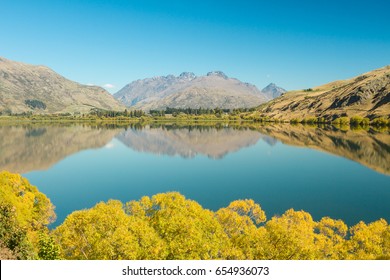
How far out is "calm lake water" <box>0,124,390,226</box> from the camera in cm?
7931

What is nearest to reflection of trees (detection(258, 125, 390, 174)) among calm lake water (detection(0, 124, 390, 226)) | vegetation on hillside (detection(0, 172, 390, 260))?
calm lake water (detection(0, 124, 390, 226))

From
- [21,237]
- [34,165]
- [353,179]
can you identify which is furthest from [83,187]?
[353,179]

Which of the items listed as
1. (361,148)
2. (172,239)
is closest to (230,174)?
(172,239)

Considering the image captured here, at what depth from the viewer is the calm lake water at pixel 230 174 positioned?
3123 inches

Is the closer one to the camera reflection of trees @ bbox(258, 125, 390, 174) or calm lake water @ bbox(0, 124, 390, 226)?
calm lake water @ bbox(0, 124, 390, 226)

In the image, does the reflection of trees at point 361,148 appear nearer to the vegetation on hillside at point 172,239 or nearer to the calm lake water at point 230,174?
the calm lake water at point 230,174

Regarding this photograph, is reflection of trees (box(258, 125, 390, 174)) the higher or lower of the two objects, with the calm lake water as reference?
higher

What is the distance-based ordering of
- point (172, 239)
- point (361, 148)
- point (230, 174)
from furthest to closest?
point (361, 148)
point (230, 174)
point (172, 239)

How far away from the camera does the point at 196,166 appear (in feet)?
435

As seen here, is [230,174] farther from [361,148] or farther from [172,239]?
[361,148]

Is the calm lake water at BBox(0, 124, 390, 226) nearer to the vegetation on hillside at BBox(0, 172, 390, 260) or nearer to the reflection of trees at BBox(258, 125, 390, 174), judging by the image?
the reflection of trees at BBox(258, 125, 390, 174)

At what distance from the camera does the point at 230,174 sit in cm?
11438

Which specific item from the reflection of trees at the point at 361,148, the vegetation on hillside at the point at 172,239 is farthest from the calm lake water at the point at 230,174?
the vegetation on hillside at the point at 172,239

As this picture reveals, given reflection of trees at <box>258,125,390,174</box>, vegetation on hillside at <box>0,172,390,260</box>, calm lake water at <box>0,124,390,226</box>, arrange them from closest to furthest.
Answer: vegetation on hillside at <box>0,172,390,260</box>, calm lake water at <box>0,124,390,226</box>, reflection of trees at <box>258,125,390,174</box>
